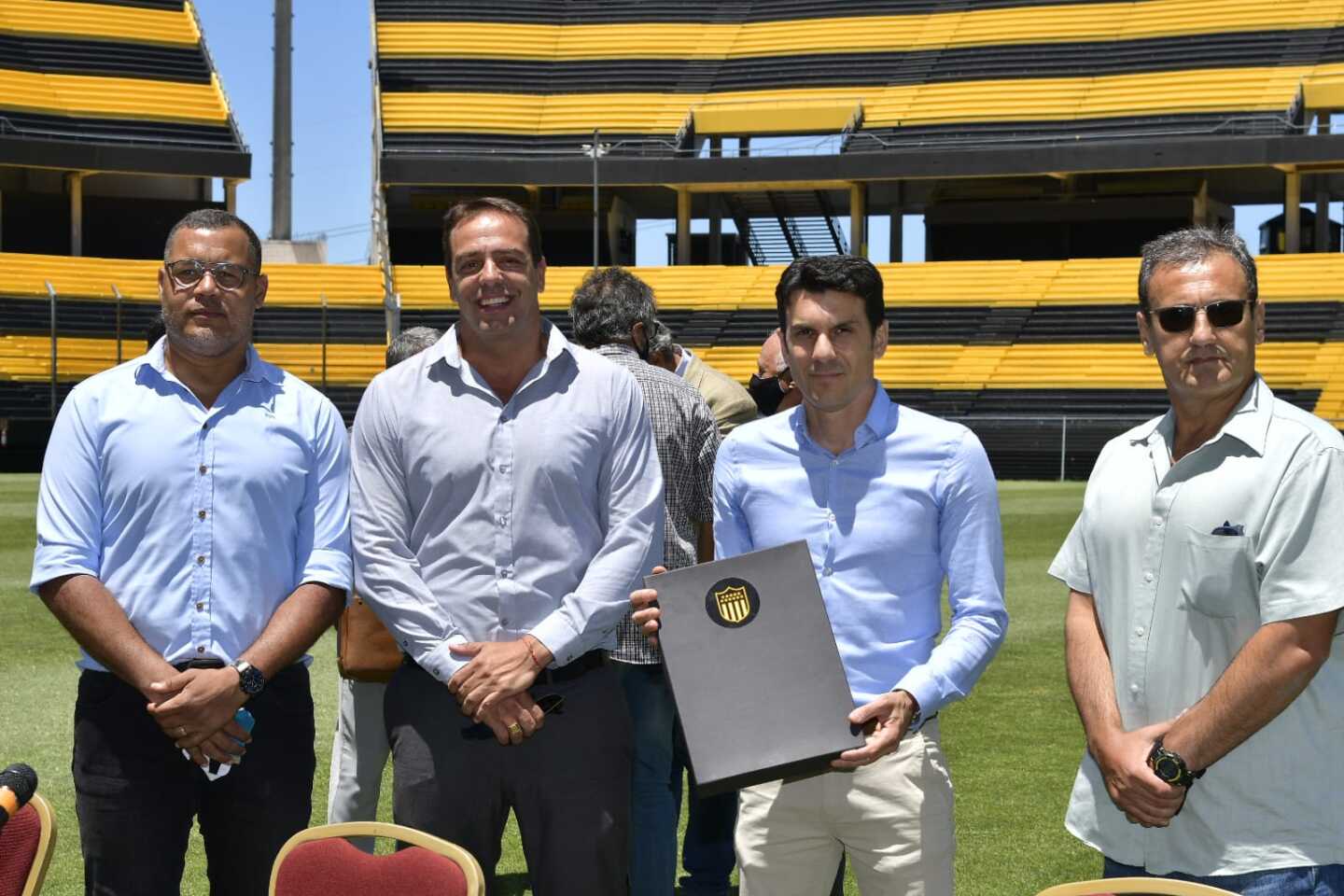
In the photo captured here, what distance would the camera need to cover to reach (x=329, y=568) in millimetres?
3297

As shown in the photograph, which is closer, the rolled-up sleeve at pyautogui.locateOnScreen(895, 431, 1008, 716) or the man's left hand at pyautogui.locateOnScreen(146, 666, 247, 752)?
the rolled-up sleeve at pyautogui.locateOnScreen(895, 431, 1008, 716)

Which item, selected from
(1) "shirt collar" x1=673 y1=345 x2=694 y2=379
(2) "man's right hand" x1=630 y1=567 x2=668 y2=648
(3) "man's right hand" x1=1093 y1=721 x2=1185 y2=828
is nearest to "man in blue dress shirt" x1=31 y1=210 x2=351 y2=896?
(2) "man's right hand" x1=630 y1=567 x2=668 y2=648

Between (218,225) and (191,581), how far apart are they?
79 cm

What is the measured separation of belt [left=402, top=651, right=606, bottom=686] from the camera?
319 cm

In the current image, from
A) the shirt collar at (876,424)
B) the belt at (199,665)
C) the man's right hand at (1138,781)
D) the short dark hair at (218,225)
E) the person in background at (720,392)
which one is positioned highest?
the short dark hair at (218,225)

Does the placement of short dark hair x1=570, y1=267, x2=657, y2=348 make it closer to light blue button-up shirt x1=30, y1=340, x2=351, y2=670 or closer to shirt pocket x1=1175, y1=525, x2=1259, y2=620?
light blue button-up shirt x1=30, y1=340, x2=351, y2=670

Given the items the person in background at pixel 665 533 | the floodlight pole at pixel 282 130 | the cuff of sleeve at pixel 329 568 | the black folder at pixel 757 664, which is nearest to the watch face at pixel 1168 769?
the black folder at pixel 757 664

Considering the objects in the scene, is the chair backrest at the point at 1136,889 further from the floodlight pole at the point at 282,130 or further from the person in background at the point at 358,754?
the floodlight pole at the point at 282,130

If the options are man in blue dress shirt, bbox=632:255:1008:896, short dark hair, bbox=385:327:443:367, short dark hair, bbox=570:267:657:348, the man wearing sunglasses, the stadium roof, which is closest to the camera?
the man wearing sunglasses

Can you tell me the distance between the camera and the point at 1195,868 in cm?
265

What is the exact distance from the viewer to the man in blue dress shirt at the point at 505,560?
124 inches

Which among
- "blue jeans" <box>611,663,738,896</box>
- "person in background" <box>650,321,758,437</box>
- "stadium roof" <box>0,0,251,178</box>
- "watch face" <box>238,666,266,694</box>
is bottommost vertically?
"blue jeans" <box>611,663,738,896</box>

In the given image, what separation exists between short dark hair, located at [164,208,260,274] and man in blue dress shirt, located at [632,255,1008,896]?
1257mm

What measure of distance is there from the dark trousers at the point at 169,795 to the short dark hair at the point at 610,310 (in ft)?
4.69
